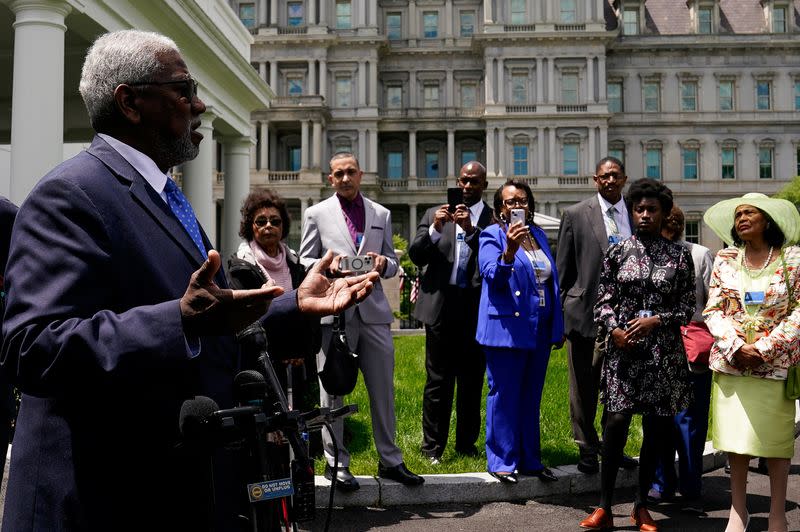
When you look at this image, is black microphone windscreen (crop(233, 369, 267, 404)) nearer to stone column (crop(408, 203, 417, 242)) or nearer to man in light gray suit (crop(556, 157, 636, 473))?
man in light gray suit (crop(556, 157, 636, 473))

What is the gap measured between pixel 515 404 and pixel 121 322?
4003 millimetres

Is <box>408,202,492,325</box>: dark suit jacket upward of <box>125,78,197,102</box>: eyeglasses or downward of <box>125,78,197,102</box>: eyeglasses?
downward

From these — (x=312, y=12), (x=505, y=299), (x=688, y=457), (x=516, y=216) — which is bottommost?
(x=688, y=457)

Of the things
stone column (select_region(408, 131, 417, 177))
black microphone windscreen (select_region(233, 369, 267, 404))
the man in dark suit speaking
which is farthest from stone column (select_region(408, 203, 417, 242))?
black microphone windscreen (select_region(233, 369, 267, 404))

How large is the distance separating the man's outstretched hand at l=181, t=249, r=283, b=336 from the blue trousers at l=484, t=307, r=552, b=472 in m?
3.68

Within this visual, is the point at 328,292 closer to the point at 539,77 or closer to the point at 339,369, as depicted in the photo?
the point at 339,369

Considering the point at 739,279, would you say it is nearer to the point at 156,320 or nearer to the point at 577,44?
the point at 156,320

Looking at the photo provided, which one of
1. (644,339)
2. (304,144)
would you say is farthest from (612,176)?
(304,144)

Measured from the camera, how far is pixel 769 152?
50.0m

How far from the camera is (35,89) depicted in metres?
8.99

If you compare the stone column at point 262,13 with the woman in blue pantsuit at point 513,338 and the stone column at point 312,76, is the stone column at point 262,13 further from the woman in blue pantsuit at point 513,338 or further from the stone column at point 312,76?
the woman in blue pantsuit at point 513,338

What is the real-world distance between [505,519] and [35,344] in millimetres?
3902

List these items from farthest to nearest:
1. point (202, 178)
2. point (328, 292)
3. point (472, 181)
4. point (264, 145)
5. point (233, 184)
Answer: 1. point (264, 145)
2. point (233, 184)
3. point (202, 178)
4. point (472, 181)
5. point (328, 292)

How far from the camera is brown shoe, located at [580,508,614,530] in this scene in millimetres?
4562
